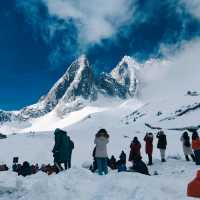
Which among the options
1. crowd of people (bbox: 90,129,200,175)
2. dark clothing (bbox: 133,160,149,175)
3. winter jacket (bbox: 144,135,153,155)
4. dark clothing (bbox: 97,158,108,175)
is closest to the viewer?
dark clothing (bbox: 133,160,149,175)

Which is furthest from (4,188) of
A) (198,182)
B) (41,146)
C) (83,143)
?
(83,143)

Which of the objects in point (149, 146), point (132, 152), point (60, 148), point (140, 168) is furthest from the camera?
point (149, 146)

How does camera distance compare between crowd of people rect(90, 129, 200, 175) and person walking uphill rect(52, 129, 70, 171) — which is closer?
crowd of people rect(90, 129, 200, 175)

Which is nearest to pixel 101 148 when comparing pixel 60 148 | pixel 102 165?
pixel 102 165

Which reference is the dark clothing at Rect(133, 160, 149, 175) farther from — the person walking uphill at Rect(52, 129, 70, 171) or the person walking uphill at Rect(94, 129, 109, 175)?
the person walking uphill at Rect(52, 129, 70, 171)

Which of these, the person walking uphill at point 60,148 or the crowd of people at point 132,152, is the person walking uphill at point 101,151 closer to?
the crowd of people at point 132,152

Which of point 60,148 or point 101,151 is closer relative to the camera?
point 101,151

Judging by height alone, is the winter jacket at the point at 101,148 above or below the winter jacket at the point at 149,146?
below

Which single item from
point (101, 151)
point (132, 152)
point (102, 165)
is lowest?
point (102, 165)

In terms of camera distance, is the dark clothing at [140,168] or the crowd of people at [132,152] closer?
the dark clothing at [140,168]

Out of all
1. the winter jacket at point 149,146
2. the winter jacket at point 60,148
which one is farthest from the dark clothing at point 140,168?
the winter jacket at point 149,146

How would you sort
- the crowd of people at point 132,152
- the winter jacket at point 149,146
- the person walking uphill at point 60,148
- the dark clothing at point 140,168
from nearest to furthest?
A: 1. the dark clothing at point 140,168
2. the crowd of people at point 132,152
3. the person walking uphill at point 60,148
4. the winter jacket at point 149,146

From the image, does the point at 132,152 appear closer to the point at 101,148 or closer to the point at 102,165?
the point at 102,165

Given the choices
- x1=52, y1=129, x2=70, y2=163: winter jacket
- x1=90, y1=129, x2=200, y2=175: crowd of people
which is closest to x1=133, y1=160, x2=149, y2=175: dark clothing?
x1=90, y1=129, x2=200, y2=175: crowd of people
